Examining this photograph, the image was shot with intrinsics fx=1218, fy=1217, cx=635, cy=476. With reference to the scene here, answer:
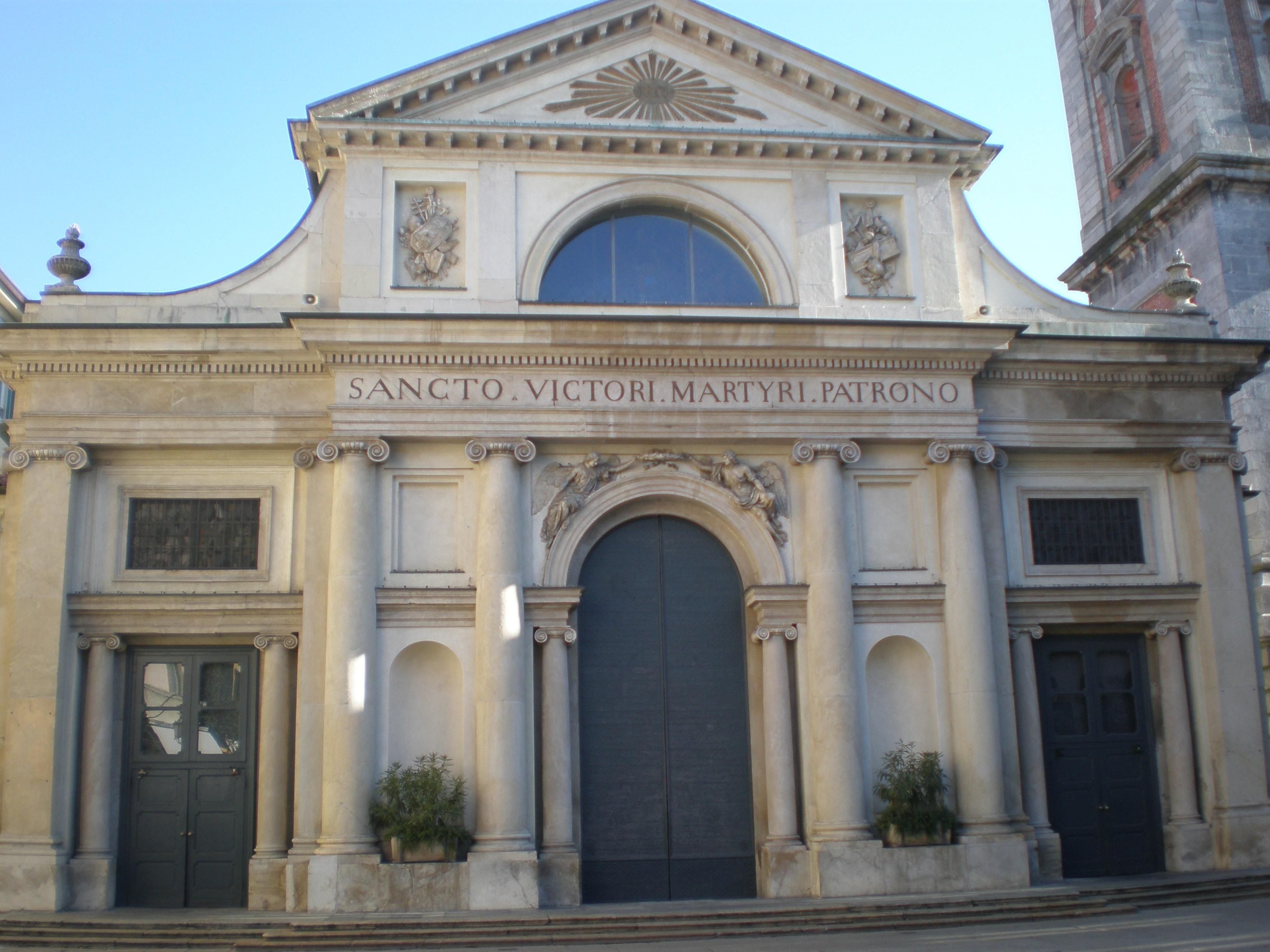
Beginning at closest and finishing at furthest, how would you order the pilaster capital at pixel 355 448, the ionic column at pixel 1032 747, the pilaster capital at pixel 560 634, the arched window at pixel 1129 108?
the pilaster capital at pixel 355 448 < the pilaster capital at pixel 560 634 < the ionic column at pixel 1032 747 < the arched window at pixel 1129 108

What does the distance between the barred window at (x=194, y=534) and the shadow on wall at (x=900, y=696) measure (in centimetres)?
909

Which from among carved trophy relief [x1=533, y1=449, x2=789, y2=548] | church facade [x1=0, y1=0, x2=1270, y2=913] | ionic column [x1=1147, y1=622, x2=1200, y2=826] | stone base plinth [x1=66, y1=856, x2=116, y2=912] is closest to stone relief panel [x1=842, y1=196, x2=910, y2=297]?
church facade [x1=0, y1=0, x2=1270, y2=913]

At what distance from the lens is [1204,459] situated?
62.2 ft

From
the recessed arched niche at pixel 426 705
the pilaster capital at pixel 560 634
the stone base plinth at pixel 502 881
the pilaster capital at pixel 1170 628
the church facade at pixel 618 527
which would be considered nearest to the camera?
the stone base plinth at pixel 502 881

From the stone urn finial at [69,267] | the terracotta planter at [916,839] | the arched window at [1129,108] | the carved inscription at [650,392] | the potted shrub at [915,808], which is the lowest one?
the terracotta planter at [916,839]

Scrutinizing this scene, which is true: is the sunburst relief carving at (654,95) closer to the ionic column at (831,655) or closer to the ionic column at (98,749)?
the ionic column at (831,655)

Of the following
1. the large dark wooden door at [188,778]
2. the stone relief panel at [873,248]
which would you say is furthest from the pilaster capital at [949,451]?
the large dark wooden door at [188,778]

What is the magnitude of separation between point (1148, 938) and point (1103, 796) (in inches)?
196

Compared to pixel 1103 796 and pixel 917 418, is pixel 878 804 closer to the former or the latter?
pixel 1103 796

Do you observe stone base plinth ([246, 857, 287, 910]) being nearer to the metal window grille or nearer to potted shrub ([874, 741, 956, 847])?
potted shrub ([874, 741, 956, 847])

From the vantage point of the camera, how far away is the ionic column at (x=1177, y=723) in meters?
18.0

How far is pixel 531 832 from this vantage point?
53.1 feet

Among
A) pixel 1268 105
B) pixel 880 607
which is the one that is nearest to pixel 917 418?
pixel 880 607

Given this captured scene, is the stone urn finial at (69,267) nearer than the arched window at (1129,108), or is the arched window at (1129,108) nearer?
the stone urn finial at (69,267)
